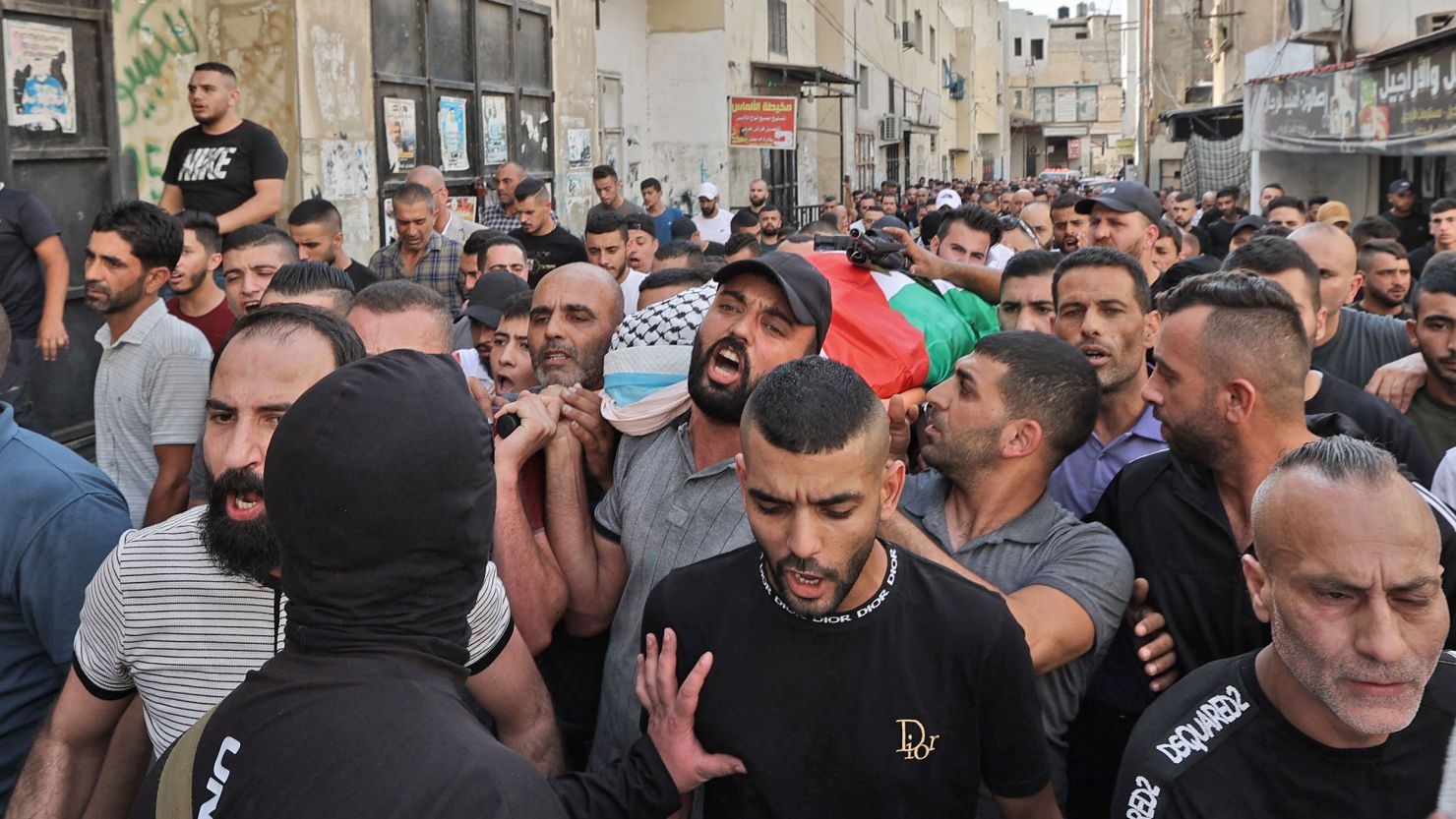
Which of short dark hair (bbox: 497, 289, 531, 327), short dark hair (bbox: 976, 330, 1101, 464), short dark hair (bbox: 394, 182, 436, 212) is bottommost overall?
short dark hair (bbox: 976, 330, 1101, 464)

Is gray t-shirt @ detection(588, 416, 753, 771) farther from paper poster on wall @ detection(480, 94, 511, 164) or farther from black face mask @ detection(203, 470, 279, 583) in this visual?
paper poster on wall @ detection(480, 94, 511, 164)

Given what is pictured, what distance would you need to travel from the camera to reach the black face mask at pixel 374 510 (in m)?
1.68

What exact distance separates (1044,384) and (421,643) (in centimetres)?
203

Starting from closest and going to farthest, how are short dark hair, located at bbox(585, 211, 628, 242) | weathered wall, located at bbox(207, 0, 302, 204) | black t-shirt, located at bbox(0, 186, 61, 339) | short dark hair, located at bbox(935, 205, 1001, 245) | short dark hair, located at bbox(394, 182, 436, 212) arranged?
black t-shirt, located at bbox(0, 186, 61, 339) < short dark hair, located at bbox(935, 205, 1001, 245) < short dark hair, located at bbox(394, 182, 436, 212) < short dark hair, located at bbox(585, 211, 628, 242) < weathered wall, located at bbox(207, 0, 302, 204)

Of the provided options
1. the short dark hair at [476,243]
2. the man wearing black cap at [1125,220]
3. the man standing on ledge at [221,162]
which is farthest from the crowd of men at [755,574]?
the man standing on ledge at [221,162]

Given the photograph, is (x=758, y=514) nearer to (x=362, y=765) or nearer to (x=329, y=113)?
(x=362, y=765)

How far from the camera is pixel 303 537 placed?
1.70 m

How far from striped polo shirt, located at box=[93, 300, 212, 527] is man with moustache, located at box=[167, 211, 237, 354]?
67 cm

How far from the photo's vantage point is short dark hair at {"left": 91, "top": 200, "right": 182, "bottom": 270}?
4902mm

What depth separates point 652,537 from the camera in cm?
316

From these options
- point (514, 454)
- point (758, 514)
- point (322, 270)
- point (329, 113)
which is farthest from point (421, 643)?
point (329, 113)

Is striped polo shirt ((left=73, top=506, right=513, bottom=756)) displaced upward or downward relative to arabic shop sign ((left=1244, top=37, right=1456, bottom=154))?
downward

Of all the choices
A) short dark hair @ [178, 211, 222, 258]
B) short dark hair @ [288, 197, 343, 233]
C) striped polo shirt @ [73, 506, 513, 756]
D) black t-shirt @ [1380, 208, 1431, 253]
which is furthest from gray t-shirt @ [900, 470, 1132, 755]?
black t-shirt @ [1380, 208, 1431, 253]

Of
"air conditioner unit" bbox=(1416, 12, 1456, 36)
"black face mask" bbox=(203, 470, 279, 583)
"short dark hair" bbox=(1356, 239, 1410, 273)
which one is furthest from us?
"air conditioner unit" bbox=(1416, 12, 1456, 36)
